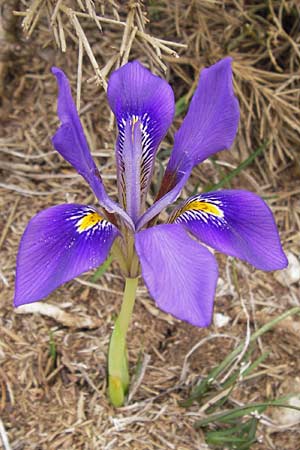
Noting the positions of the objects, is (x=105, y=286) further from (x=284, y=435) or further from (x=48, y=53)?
(x=48, y=53)

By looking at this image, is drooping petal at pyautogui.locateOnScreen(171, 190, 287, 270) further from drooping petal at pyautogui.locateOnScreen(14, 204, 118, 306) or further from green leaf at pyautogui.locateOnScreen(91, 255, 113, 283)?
green leaf at pyautogui.locateOnScreen(91, 255, 113, 283)

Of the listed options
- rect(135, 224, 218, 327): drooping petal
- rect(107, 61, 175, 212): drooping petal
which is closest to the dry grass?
rect(107, 61, 175, 212): drooping petal

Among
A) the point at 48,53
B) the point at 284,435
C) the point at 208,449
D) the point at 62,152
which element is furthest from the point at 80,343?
the point at 48,53

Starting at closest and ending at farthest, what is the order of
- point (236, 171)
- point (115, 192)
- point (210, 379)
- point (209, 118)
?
point (209, 118), point (210, 379), point (236, 171), point (115, 192)

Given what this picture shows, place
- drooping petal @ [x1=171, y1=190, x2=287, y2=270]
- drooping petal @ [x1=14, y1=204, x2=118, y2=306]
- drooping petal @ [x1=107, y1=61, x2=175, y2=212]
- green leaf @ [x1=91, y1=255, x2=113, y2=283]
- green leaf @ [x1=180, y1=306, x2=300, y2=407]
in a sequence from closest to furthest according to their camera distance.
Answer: drooping petal @ [x1=14, y1=204, x2=118, y2=306] → drooping petal @ [x1=171, y1=190, x2=287, y2=270] → drooping petal @ [x1=107, y1=61, x2=175, y2=212] → green leaf @ [x1=180, y1=306, x2=300, y2=407] → green leaf @ [x1=91, y1=255, x2=113, y2=283]

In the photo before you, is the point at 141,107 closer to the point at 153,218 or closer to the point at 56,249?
the point at 153,218

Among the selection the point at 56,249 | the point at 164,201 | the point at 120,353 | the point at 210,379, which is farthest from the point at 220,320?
the point at 56,249
